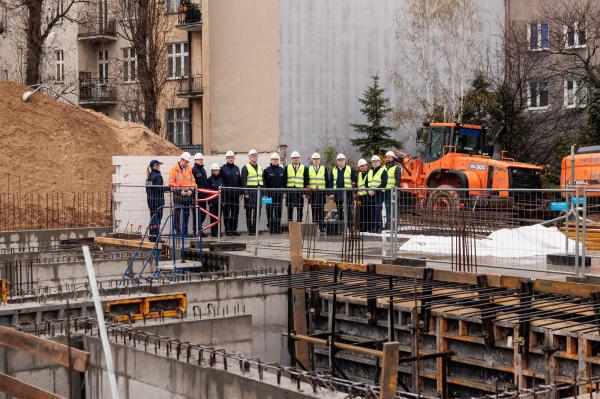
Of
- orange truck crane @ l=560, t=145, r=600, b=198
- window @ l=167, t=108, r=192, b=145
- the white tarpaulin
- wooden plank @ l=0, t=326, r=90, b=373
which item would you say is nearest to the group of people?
the white tarpaulin

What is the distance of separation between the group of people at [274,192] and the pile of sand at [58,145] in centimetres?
431

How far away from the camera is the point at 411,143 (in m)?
41.0

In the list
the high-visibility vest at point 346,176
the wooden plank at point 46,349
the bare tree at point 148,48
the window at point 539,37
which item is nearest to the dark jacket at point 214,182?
the high-visibility vest at point 346,176

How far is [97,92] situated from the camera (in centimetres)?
4788

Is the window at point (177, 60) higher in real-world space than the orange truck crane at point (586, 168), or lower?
higher

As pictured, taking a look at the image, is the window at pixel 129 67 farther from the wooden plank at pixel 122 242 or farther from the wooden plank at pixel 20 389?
the wooden plank at pixel 20 389

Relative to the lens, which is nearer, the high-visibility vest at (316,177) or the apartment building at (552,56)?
the high-visibility vest at (316,177)

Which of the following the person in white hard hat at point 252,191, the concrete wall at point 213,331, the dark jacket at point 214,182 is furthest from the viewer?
the dark jacket at point 214,182

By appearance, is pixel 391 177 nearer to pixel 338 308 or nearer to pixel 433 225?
pixel 433 225

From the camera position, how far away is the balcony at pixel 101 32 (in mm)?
46812

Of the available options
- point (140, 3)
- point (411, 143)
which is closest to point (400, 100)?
point (411, 143)

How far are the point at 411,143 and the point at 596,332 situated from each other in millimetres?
30044

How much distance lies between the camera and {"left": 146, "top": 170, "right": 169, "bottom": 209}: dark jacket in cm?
2141

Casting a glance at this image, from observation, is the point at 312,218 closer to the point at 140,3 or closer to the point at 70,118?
the point at 70,118
